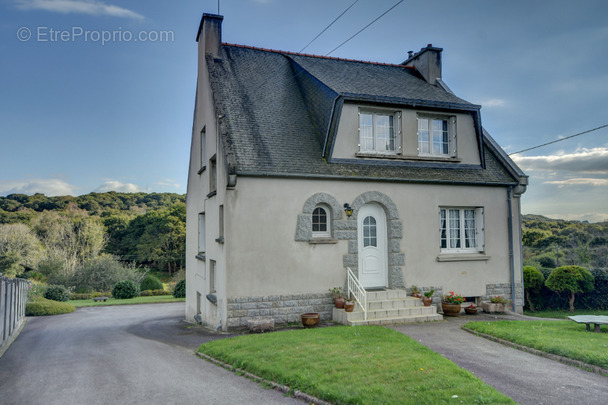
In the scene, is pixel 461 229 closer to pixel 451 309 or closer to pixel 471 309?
pixel 471 309

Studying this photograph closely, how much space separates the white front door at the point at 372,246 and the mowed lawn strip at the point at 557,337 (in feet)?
9.89

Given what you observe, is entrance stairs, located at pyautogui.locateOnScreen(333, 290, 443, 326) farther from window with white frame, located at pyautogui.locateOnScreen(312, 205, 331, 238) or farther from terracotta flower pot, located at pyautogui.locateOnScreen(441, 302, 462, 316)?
window with white frame, located at pyautogui.locateOnScreen(312, 205, 331, 238)

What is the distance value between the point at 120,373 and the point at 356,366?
4.62m

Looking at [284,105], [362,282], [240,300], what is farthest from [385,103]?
[240,300]

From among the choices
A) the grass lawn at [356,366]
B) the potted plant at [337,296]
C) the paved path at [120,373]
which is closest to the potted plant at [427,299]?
the potted plant at [337,296]

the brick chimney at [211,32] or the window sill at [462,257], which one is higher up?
the brick chimney at [211,32]

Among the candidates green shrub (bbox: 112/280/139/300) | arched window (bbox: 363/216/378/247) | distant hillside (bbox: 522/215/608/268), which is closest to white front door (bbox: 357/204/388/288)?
arched window (bbox: 363/216/378/247)

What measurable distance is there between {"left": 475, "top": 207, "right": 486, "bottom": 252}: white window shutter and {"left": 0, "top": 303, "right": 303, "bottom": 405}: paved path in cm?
909

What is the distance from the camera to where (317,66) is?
52.7ft

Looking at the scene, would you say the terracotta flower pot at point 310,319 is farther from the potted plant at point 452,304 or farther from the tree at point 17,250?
the tree at point 17,250

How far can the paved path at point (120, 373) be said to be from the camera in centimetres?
656

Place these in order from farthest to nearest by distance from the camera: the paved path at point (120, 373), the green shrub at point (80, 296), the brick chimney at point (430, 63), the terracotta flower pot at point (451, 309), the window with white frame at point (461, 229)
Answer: the green shrub at point (80, 296) → the brick chimney at point (430, 63) → the window with white frame at point (461, 229) → the terracotta flower pot at point (451, 309) → the paved path at point (120, 373)

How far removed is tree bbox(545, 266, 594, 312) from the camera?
18.2 metres

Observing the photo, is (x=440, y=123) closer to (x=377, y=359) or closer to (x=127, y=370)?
(x=377, y=359)
